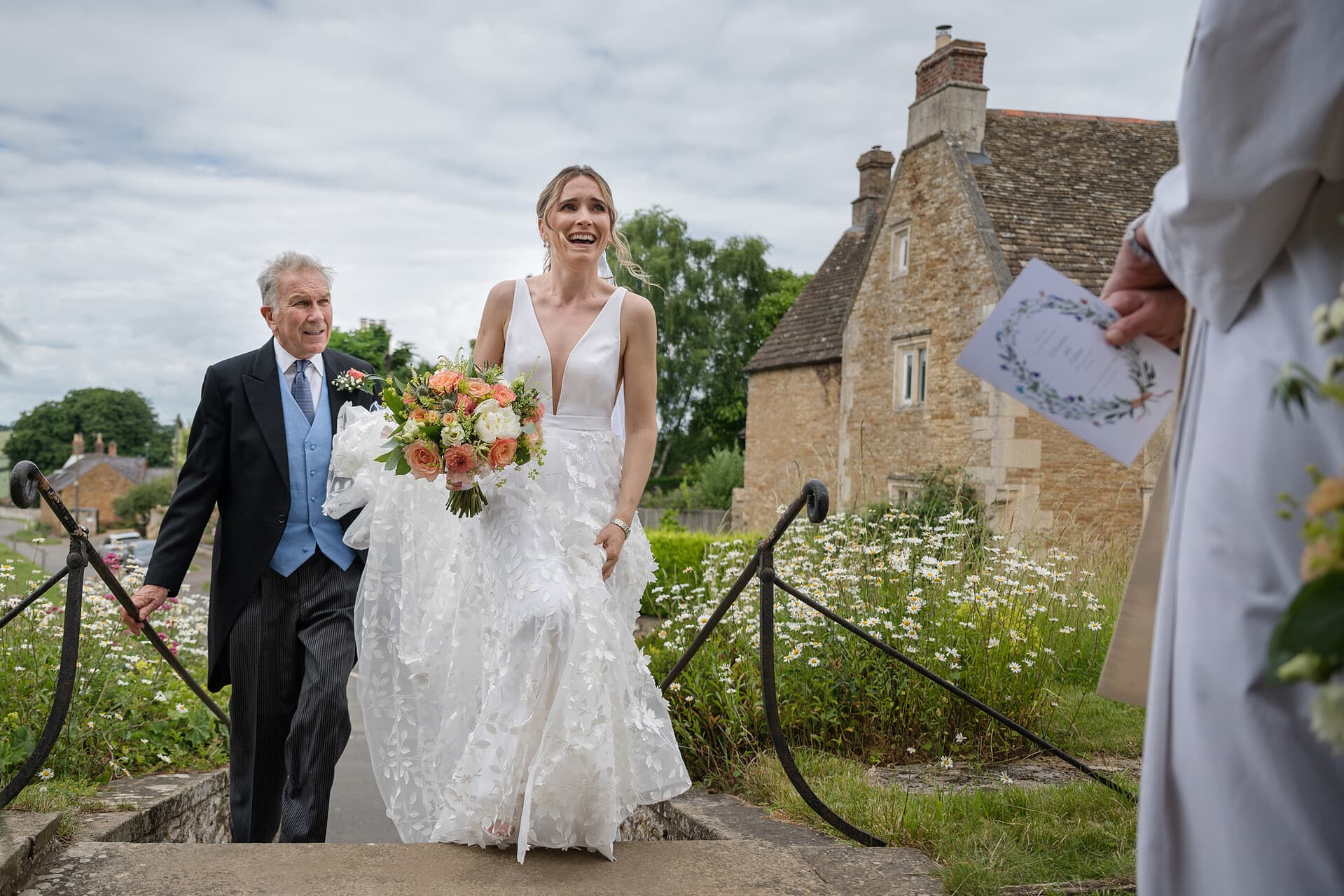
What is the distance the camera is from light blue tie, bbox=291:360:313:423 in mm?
4535

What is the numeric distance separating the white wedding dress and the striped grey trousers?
134mm

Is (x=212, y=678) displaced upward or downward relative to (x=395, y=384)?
downward

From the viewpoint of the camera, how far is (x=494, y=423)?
12.0 feet

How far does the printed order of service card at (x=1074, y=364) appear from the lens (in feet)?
6.81

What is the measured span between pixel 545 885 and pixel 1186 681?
223 centimetres

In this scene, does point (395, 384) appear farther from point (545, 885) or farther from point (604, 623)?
point (545, 885)

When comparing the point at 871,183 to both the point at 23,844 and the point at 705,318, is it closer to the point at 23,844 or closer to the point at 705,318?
the point at 705,318

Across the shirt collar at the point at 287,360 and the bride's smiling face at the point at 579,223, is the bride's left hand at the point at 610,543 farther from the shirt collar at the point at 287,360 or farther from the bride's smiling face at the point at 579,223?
the shirt collar at the point at 287,360

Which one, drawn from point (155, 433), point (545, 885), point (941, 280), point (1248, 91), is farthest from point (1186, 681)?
point (155, 433)

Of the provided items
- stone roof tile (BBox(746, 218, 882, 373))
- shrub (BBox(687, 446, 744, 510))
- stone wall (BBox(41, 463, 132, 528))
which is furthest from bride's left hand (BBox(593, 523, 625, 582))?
stone wall (BBox(41, 463, 132, 528))

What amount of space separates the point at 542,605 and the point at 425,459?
69cm

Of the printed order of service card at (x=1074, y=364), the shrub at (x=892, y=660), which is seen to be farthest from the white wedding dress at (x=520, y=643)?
the printed order of service card at (x=1074, y=364)

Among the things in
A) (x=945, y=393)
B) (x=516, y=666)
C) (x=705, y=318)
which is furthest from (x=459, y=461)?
(x=705, y=318)

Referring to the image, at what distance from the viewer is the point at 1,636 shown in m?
5.34
